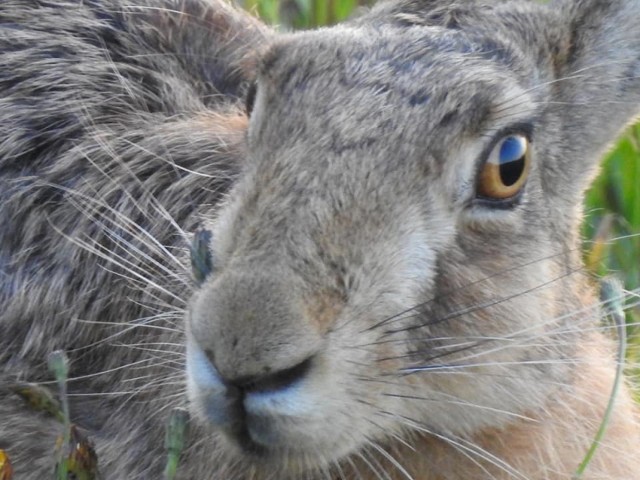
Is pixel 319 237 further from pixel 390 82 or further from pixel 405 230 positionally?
pixel 390 82

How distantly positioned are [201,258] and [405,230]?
0.50 meters

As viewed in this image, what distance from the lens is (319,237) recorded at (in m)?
3.04

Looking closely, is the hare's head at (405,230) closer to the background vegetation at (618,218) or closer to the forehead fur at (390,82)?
the forehead fur at (390,82)

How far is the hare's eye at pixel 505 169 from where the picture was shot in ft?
10.9

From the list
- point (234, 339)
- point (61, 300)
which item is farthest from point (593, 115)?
point (61, 300)

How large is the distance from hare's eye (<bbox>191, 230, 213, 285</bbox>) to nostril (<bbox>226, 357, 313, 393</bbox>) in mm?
427

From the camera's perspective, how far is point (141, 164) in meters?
4.39

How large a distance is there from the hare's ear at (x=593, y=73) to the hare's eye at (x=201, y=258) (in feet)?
3.40

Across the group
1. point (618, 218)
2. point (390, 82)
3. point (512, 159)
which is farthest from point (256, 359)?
point (618, 218)

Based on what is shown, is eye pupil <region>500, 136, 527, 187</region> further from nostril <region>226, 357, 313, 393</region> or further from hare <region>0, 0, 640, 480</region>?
nostril <region>226, 357, 313, 393</region>

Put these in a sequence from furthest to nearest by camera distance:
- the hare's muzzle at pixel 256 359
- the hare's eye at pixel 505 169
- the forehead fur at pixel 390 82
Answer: the hare's eye at pixel 505 169 < the forehead fur at pixel 390 82 < the hare's muzzle at pixel 256 359

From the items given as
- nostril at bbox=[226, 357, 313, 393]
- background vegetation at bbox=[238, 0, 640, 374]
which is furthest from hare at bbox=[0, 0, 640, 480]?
background vegetation at bbox=[238, 0, 640, 374]

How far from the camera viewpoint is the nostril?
9.28 ft

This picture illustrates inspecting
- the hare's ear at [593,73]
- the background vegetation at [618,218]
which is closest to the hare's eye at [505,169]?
the hare's ear at [593,73]
